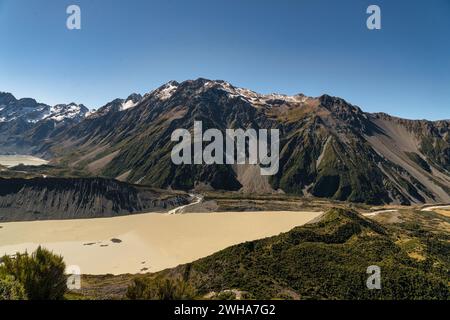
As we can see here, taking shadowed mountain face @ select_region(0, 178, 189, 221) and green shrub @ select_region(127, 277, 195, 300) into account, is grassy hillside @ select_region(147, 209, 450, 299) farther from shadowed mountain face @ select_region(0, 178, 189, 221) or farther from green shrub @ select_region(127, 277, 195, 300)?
shadowed mountain face @ select_region(0, 178, 189, 221)

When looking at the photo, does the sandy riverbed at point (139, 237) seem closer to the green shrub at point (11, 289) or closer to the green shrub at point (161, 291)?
the green shrub at point (161, 291)

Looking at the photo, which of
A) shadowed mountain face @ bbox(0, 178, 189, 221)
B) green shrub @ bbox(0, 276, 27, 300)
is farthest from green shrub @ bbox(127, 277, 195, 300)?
shadowed mountain face @ bbox(0, 178, 189, 221)

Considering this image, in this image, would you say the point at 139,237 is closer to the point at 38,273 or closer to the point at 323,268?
the point at 323,268

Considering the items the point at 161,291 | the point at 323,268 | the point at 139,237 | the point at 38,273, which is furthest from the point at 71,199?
the point at 161,291

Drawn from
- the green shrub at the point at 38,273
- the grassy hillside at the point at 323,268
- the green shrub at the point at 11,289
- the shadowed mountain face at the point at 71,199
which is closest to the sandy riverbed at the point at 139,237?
the shadowed mountain face at the point at 71,199

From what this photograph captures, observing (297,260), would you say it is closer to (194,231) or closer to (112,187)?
(194,231)

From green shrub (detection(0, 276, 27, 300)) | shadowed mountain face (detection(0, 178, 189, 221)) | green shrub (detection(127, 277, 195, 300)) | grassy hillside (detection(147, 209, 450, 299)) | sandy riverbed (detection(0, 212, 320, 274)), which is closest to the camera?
green shrub (detection(0, 276, 27, 300))
